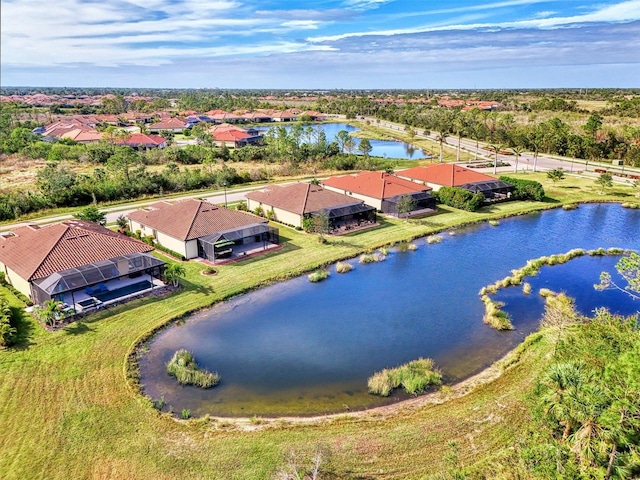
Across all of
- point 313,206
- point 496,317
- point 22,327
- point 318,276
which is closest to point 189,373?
point 22,327

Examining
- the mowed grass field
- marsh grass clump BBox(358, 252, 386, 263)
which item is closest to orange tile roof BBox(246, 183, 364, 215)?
marsh grass clump BBox(358, 252, 386, 263)

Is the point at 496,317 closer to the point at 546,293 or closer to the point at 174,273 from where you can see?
the point at 546,293

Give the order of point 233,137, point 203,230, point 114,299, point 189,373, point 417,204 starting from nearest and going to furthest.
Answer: point 189,373
point 114,299
point 203,230
point 417,204
point 233,137

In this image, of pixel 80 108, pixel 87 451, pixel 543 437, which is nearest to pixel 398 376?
pixel 543 437

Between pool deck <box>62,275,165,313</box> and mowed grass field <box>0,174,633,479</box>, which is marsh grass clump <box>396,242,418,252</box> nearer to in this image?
mowed grass field <box>0,174,633,479</box>

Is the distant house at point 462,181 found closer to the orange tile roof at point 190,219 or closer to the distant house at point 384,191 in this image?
the distant house at point 384,191

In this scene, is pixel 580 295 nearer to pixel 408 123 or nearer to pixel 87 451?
pixel 87 451

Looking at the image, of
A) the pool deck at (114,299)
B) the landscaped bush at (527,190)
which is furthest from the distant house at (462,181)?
the pool deck at (114,299)
